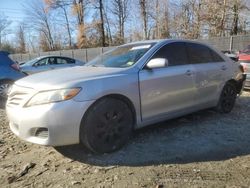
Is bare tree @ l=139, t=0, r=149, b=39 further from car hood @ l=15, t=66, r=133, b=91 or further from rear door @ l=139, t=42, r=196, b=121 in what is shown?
car hood @ l=15, t=66, r=133, b=91

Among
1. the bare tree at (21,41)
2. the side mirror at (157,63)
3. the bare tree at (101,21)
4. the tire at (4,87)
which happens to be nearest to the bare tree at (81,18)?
the bare tree at (101,21)

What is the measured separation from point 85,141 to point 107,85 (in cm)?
77

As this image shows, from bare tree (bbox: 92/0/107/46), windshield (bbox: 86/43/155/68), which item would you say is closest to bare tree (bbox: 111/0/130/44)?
bare tree (bbox: 92/0/107/46)

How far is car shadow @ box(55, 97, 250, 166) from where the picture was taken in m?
4.42

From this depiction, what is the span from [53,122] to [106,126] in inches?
29.1

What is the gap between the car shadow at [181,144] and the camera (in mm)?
4416

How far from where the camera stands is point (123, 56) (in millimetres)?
5453

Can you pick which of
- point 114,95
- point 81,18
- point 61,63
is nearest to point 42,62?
point 61,63

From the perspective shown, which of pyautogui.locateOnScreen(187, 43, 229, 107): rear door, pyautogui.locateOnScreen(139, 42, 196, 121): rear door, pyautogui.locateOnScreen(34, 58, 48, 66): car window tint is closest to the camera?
pyautogui.locateOnScreen(139, 42, 196, 121): rear door

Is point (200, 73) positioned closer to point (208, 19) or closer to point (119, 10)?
point (208, 19)

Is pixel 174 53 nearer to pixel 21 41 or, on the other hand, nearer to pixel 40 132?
pixel 40 132

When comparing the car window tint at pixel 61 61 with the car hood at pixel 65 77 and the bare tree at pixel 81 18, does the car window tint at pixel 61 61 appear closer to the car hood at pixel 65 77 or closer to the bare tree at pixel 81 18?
the car hood at pixel 65 77

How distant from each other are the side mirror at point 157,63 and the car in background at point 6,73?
557cm

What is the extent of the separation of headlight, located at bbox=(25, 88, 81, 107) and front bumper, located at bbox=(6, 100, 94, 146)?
53 mm
